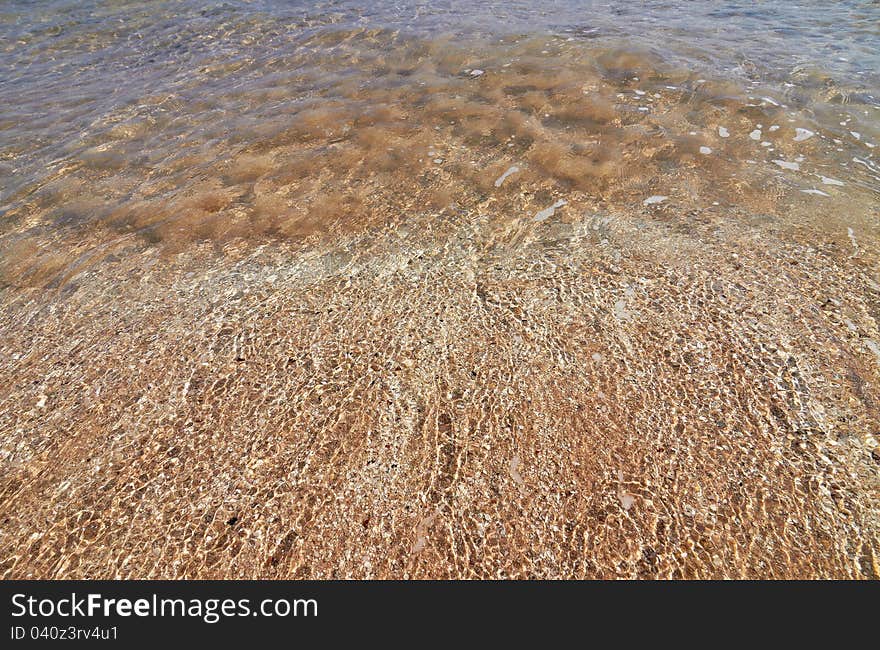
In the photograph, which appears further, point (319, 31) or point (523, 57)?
point (319, 31)

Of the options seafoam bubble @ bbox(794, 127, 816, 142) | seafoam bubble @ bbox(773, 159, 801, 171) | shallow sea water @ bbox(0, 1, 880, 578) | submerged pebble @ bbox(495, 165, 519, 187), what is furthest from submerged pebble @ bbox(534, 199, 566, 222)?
seafoam bubble @ bbox(794, 127, 816, 142)

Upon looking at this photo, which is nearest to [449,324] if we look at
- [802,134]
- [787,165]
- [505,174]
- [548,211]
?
[548,211]

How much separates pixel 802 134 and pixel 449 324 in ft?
14.2

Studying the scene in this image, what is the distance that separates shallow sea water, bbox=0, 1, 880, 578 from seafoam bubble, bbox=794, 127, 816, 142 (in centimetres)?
11

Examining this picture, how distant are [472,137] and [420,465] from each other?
12.2ft

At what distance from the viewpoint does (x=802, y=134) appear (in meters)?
4.87

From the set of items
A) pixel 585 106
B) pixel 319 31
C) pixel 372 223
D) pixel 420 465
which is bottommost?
pixel 420 465

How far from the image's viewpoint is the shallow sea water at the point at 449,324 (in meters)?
2.12

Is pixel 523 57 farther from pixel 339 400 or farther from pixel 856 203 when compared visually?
pixel 339 400

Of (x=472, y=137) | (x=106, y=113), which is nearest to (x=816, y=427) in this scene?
(x=472, y=137)

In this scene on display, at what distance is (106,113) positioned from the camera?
566 cm

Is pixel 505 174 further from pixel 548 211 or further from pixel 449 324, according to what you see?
pixel 449 324

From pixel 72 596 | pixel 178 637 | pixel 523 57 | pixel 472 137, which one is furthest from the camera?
pixel 523 57

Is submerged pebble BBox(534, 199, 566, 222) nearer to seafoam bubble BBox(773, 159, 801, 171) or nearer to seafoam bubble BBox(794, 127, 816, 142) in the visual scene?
seafoam bubble BBox(773, 159, 801, 171)
